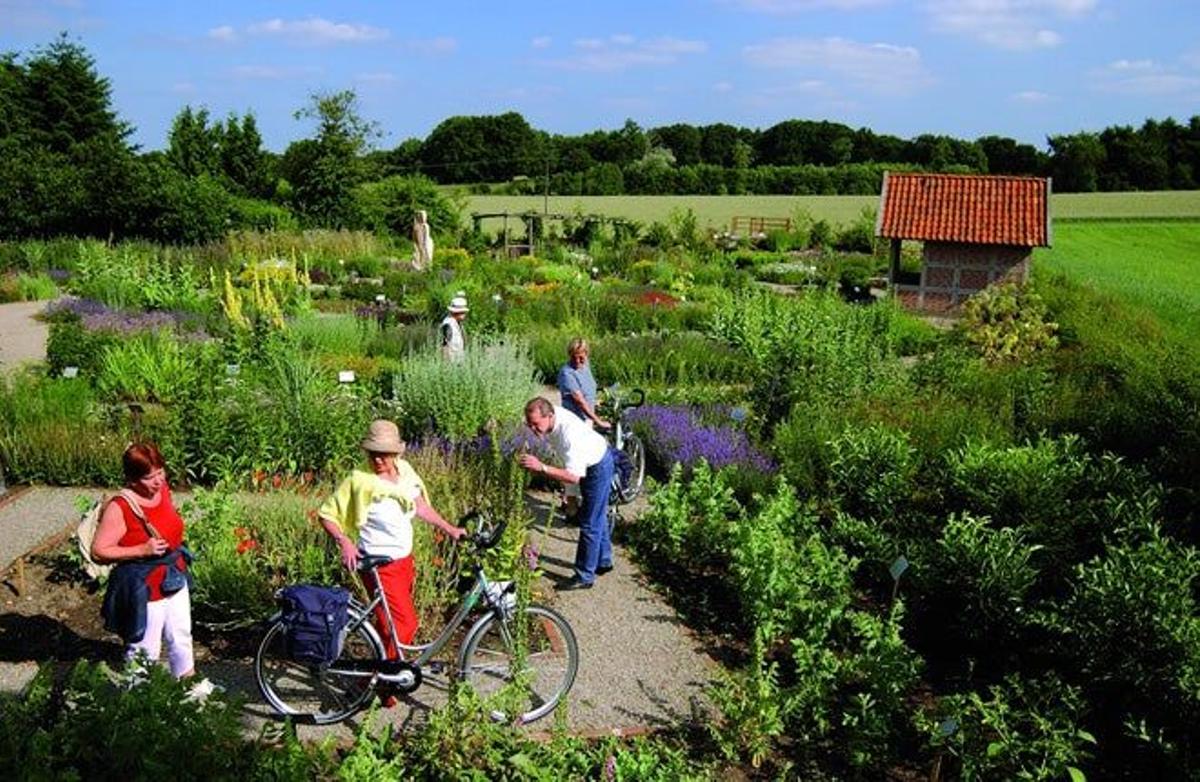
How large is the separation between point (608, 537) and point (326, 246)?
76.9 feet

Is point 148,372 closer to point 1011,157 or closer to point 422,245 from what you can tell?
point 422,245

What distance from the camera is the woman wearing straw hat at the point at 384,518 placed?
16.7ft

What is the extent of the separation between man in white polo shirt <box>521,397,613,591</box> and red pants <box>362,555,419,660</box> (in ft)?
4.58

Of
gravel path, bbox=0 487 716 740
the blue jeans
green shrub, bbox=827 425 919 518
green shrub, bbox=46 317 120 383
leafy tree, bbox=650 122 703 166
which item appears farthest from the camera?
leafy tree, bbox=650 122 703 166

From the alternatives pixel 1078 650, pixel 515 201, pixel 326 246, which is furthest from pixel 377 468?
pixel 515 201

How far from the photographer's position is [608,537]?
721 centimetres

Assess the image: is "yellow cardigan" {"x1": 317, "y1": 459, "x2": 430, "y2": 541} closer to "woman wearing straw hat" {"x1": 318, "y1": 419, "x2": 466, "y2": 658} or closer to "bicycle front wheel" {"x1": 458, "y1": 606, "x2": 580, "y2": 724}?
"woman wearing straw hat" {"x1": 318, "y1": 419, "x2": 466, "y2": 658}

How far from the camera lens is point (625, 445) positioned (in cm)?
906

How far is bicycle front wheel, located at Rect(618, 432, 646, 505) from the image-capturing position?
883cm

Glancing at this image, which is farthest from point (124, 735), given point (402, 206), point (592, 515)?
point (402, 206)

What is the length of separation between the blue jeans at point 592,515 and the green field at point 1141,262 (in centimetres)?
1081

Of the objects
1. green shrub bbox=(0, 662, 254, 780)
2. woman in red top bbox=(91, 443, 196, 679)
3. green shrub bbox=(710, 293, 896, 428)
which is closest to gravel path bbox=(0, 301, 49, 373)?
woman in red top bbox=(91, 443, 196, 679)

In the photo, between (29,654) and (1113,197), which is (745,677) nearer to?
(29,654)

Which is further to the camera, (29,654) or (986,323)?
(986,323)
